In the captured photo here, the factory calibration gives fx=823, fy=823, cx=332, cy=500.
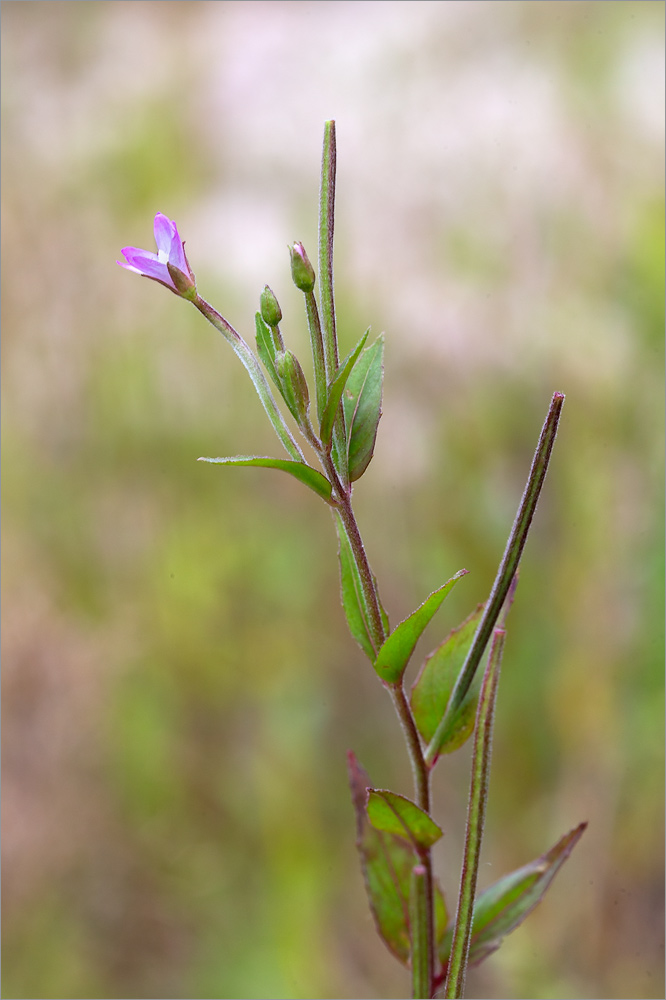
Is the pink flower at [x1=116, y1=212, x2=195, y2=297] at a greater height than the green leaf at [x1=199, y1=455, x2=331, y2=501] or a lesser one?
greater

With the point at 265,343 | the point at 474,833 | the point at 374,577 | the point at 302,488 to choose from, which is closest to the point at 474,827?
the point at 474,833

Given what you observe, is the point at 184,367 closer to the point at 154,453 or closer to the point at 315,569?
the point at 154,453

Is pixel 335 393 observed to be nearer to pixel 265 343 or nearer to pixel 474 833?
pixel 265 343

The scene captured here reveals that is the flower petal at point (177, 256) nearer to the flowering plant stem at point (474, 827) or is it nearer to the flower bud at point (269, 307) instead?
the flower bud at point (269, 307)

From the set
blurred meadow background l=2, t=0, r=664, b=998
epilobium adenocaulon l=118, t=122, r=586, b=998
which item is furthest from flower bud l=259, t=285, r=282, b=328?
blurred meadow background l=2, t=0, r=664, b=998

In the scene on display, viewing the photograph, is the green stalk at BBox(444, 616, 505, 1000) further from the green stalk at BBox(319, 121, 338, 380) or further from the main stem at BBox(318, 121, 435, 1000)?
the green stalk at BBox(319, 121, 338, 380)

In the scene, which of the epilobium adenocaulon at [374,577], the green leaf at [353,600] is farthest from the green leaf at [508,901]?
the green leaf at [353,600]
